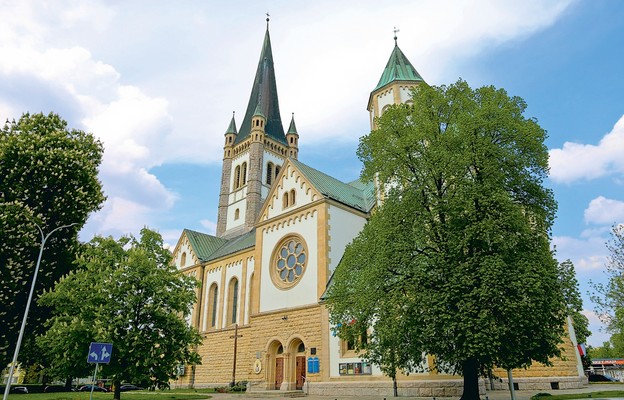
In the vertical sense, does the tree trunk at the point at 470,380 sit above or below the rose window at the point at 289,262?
below

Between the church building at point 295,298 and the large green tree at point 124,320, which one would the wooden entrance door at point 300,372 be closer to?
the church building at point 295,298

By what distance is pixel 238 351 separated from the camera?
3581 centimetres

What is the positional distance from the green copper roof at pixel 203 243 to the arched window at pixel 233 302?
6.47 m

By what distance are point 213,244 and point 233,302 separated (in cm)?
1112

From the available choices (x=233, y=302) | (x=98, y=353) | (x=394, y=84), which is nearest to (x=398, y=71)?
(x=394, y=84)

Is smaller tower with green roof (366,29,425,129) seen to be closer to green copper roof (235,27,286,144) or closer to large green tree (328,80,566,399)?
large green tree (328,80,566,399)

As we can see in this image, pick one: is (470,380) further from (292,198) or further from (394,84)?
(394,84)

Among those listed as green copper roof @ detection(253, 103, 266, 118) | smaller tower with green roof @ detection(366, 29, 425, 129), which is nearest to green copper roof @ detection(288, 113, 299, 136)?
green copper roof @ detection(253, 103, 266, 118)

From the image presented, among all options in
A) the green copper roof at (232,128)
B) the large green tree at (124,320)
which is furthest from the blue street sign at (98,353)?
the green copper roof at (232,128)

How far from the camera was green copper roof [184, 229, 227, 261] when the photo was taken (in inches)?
1813

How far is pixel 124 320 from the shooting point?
67.7 feet

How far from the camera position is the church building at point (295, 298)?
24.5m

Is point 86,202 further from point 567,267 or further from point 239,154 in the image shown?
point 239,154

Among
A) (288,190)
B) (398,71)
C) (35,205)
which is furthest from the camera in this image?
(398,71)
